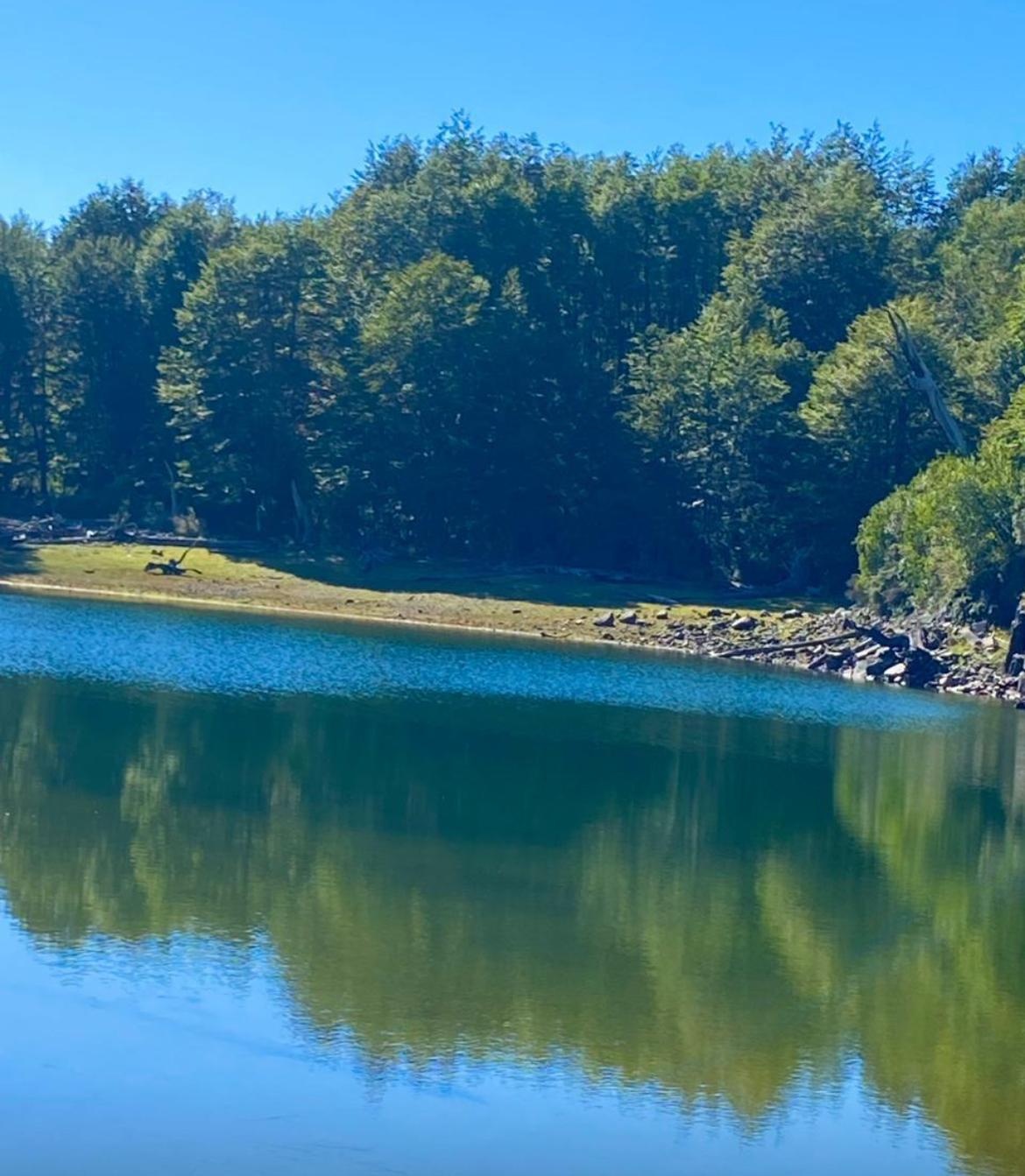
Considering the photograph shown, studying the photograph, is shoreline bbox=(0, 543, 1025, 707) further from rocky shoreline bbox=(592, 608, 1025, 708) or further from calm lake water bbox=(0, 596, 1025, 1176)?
calm lake water bbox=(0, 596, 1025, 1176)

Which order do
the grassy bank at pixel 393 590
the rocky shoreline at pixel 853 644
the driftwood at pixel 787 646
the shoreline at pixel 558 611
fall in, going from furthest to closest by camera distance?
the grassy bank at pixel 393 590 < the driftwood at pixel 787 646 < the shoreline at pixel 558 611 < the rocky shoreline at pixel 853 644

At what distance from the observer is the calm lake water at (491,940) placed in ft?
64.7

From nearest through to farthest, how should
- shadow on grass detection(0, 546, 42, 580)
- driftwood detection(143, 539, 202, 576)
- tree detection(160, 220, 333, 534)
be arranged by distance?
shadow on grass detection(0, 546, 42, 580) → driftwood detection(143, 539, 202, 576) → tree detection(160, 220, 333, 534)

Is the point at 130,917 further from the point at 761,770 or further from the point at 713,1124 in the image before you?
the point at 761,770

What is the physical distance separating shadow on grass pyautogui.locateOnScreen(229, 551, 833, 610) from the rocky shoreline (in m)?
3.59

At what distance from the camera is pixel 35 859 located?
30.1 meters

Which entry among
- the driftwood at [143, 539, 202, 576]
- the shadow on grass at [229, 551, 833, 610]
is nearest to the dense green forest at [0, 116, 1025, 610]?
the shadow on grass at [229, 551, 833, 610]

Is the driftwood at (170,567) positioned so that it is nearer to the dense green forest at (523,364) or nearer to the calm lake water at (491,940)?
the dense green forest at (523,364)

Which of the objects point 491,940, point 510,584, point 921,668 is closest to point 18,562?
point 510,584

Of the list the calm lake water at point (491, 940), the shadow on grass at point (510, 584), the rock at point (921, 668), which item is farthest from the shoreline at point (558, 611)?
the calm lake water at point (491, 940)

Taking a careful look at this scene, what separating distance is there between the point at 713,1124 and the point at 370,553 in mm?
76703

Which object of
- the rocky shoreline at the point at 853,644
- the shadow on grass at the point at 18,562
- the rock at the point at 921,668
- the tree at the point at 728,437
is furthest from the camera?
the tree at the point at 728,437

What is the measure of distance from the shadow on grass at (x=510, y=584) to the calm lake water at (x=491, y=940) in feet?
113

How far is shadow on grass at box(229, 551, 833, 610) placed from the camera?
8900 cm
